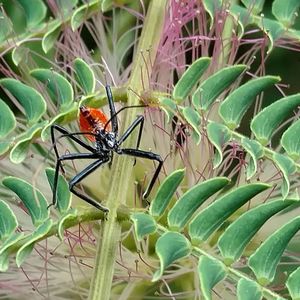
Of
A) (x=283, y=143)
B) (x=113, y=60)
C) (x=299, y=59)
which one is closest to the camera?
(x=283, y=143)

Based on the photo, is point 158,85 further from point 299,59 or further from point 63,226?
point 299,59

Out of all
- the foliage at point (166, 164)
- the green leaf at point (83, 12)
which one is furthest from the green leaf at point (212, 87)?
the green leaf at point (83, 12)

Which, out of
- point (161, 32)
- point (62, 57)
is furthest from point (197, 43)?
point (62, 57)

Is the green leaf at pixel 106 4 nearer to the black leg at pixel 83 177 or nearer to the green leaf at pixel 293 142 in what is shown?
the black leg at pixel 83 177

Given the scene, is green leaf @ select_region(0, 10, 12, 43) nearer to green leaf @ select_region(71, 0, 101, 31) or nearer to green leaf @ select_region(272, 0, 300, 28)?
green leaf @ select_region(71, 0, 101, 31)

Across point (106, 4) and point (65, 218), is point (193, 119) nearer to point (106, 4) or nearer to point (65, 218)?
point (65, 218)
